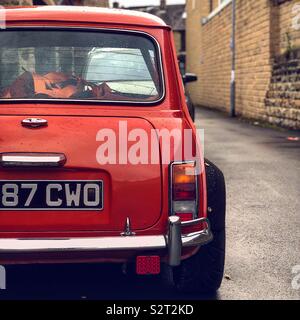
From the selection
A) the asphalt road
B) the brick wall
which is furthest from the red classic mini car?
the brick wall

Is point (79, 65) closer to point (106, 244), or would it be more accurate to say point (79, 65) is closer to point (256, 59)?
point (106, 244)

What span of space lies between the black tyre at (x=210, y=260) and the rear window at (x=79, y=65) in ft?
2.29

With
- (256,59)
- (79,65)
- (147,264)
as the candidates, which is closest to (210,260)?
(147,264)

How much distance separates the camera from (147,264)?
3.44 m

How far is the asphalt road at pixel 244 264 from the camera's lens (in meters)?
4.04

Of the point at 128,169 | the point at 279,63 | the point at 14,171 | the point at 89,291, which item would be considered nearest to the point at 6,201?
the point at 14,171

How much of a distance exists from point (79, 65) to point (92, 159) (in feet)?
2.39

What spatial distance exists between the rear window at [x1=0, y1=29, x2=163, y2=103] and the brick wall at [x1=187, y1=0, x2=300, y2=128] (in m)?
12.8

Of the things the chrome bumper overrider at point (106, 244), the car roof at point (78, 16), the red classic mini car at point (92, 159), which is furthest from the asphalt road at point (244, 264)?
the car roof at point (78, 16)

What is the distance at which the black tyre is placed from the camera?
154 inches

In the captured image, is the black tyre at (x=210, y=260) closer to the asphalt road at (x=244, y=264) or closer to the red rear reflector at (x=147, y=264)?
the asphalt road at (x=244, y=264)
